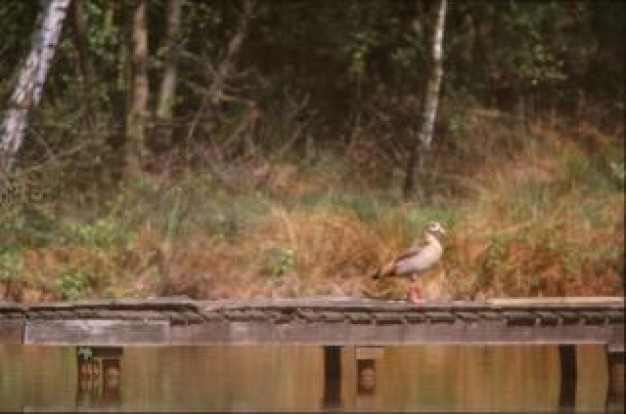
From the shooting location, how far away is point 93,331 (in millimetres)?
13609

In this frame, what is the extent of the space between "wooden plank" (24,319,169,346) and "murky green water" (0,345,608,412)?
489 millimetres

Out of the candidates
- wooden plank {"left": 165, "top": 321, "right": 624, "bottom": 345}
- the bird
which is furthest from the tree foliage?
wooden plank {"left": 165, "top": 321, "right": 624, "bottom": 345}

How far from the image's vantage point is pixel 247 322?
13523 mm

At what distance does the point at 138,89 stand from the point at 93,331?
9.06 m

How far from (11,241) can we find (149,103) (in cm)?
557

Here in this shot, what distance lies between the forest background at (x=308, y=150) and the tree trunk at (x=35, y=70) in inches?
7.8

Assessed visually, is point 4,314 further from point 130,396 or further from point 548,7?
point 548,7

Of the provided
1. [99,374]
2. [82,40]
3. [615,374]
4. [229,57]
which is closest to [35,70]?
[82,40]

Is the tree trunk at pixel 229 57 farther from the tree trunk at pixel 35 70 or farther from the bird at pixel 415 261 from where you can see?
the bird at pixel 415 261

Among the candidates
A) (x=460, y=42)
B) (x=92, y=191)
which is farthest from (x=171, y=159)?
(x=460, y=42)

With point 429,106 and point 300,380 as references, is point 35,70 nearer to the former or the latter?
point 300,380

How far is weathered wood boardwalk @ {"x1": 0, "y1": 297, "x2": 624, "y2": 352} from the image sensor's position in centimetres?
1352

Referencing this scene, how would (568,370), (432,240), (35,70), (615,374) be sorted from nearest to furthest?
(615,374), (568,370), (432,240), (35,70)

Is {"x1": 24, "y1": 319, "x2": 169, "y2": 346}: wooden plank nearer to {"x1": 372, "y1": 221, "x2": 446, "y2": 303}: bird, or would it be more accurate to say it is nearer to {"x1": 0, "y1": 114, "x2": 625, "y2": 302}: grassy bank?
{"x1": 372, "y1": 221, "x2": 446, "y2": 303}: bird
